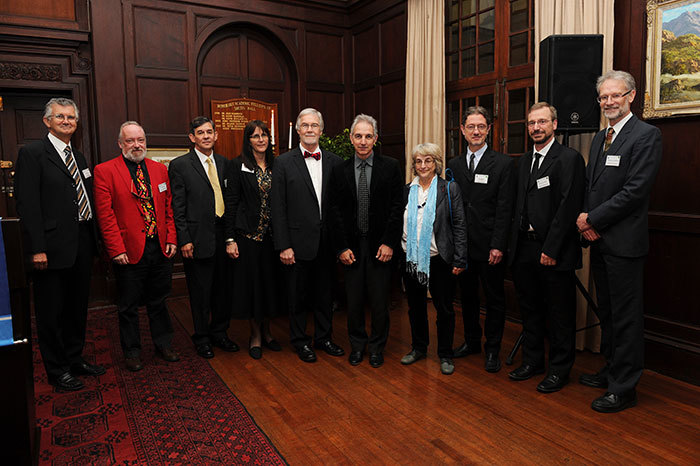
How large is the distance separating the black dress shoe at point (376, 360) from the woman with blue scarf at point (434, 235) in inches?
16.5

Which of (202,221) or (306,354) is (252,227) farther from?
(306,354)

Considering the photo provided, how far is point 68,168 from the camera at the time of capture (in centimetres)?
315

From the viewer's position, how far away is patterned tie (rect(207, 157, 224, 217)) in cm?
360

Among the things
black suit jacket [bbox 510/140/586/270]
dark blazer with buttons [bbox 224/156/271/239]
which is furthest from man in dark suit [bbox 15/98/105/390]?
black suit jacket [bbox 510/140/586/270]

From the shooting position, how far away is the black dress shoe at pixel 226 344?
12.4 ft

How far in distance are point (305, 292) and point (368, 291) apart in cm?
47

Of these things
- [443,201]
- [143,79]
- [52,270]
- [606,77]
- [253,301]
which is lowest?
[253,301]

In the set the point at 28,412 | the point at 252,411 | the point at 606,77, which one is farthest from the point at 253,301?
the point at 606,77

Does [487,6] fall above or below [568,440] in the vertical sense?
above

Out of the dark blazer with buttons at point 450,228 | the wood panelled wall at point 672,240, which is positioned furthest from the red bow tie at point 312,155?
the wood panelled wall at point 672,240

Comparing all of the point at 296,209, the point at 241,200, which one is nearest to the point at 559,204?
the point at 296,209

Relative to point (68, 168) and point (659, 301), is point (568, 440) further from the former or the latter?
point (68, 168)

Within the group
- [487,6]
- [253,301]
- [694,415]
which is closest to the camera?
[694,415]

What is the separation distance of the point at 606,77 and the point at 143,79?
186 inches
